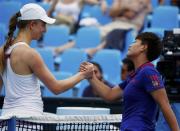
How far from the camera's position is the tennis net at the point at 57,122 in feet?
15.9

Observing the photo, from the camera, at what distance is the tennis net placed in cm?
486

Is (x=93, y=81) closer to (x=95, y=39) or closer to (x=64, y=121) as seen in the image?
(x=64, y=121)

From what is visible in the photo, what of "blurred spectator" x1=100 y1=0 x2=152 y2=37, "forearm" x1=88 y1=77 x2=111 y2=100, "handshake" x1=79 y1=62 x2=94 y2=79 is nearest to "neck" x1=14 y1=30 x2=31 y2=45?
"handshake" x1=79 y1=62 x2=94 y2=79

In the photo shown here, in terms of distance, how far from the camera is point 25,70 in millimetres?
5098

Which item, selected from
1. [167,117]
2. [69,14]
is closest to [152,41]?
[167,117]

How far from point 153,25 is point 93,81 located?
567cm

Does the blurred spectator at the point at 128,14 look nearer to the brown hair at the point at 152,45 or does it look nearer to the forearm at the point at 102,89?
the forearm at the point at 102,89

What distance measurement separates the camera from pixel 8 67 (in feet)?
16.9

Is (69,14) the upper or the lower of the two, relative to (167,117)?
upper

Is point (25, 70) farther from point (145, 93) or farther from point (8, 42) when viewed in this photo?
point (145, 93)

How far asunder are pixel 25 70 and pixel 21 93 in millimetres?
164

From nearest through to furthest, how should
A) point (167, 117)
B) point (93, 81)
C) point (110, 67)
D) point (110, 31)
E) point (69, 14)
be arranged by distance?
1. point (167, 117)
2. point (93, 81)
3. point (110, 67)
4. point (110, 31)
5. point (69, 14)

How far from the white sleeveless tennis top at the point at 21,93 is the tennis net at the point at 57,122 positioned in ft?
0.44

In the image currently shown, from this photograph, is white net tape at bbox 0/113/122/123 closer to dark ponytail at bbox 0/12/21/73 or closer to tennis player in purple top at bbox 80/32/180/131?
tennis player in purple top at bbox 80/32/180/131
